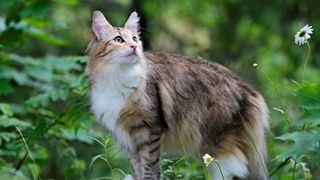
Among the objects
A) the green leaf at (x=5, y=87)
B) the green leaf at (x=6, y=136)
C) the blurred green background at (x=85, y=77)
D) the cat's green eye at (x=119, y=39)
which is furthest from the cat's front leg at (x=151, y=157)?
the green leaf at (x=5, y=87)

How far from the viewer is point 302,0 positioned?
11.0 meters

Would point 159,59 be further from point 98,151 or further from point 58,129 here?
point 98,151

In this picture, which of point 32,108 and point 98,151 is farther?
point 98,151

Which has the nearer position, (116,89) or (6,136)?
(116,89)

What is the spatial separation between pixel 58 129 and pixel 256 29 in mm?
6768

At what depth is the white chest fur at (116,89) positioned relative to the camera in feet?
17.6

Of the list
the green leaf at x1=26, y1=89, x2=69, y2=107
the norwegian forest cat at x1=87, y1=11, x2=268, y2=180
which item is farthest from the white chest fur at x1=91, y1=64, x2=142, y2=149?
the green leaf at x1=26, y1=89, x2=69, y2=107

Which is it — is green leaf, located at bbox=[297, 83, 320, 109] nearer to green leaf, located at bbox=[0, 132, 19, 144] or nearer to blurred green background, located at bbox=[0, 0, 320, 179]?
blurred green background, located at bbox=[0, 0, 320, 179]

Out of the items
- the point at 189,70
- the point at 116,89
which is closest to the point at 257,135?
the point at 189,70

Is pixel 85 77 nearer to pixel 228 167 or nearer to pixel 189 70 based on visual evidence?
pixel 189 70

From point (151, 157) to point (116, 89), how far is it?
0.54 metres

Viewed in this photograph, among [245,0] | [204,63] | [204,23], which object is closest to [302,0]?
[245,0]

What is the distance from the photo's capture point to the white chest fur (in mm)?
5363

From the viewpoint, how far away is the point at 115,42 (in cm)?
532
